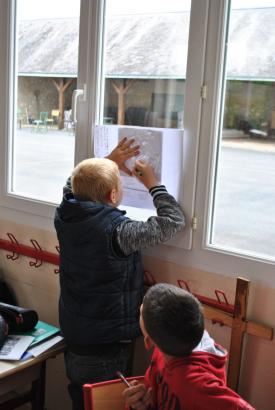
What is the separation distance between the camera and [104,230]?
172 cm

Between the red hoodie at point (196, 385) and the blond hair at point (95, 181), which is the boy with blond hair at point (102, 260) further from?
the red hoodie at point (196, 385)

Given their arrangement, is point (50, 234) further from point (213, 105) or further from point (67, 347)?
point (213, 105)

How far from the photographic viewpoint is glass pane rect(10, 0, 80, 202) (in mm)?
2203

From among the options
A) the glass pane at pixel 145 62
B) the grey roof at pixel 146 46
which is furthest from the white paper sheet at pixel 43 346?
the grey roof at pixel 146 46

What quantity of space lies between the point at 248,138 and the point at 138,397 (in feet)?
2.91

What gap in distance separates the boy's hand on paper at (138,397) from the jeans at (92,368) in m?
0.38

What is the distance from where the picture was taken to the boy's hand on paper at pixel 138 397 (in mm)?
1422

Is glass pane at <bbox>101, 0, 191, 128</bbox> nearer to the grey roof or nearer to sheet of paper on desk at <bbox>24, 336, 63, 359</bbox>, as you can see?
the grey roof

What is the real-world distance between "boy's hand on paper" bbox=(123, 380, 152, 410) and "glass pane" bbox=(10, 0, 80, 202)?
1.07m

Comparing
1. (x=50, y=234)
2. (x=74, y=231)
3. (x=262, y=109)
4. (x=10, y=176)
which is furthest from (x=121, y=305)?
(x=10, y=176)

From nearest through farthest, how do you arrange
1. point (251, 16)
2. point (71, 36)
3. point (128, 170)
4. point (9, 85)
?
point (251, 16) → point (128, 170) → point (71, 36) → point (9, 85)

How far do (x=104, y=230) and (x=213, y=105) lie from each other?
557 mm

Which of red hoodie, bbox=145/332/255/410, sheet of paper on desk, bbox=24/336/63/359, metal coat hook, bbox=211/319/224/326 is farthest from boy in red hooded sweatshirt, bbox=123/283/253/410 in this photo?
sheet of paper on desk, bbox=24/336/63/359

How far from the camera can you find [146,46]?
1946mm
